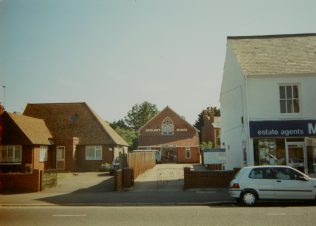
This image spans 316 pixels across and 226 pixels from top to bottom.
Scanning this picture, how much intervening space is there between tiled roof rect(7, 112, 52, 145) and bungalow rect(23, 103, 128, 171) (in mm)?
1258

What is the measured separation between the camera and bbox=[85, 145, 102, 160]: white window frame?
120 feet

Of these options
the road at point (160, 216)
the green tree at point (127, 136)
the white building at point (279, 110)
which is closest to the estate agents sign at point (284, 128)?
the white building at point (279, 110)

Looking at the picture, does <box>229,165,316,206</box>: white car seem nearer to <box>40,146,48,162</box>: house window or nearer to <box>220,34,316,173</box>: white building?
<box>220,34,316,173</box>: white building

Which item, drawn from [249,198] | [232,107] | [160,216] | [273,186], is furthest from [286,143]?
[160,216]

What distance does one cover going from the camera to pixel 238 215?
1098cm

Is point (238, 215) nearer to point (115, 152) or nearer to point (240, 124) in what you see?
point (240, 124)

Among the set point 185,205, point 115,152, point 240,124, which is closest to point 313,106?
point 240,124

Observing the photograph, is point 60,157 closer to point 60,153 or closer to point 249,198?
point 60,153

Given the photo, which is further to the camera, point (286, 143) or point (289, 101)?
point (289, 101)

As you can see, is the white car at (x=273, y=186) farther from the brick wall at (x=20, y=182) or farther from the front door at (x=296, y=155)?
the brick wall at (x=20, y=182)

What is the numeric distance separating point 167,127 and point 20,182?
36572 millimetres

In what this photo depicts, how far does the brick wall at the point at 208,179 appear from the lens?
1859 centimetres

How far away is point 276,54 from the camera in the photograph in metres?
21.8

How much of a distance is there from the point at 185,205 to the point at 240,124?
9583 millimetres
